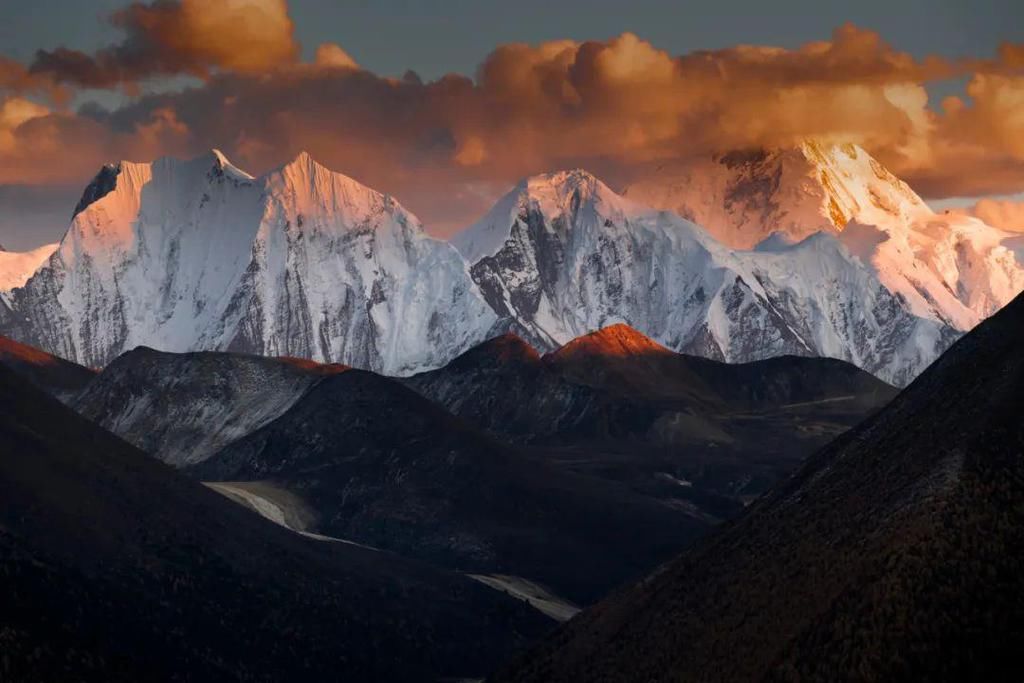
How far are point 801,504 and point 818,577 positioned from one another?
822 inches

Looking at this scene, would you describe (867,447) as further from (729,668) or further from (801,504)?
(729,668)

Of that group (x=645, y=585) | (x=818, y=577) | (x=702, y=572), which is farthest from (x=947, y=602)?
(x=645, y=585)

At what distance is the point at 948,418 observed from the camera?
162625 millimetres

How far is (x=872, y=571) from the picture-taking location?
143 meters

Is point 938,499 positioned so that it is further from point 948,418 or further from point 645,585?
point 645,585

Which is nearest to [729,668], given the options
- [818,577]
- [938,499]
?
[818,577]

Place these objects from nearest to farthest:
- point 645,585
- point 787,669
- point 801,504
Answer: point 787,669 < point 801,504 < point 645,585

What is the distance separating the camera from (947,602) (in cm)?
13488

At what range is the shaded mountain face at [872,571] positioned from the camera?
134125mm

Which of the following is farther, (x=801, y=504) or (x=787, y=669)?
(x=801, y=504)

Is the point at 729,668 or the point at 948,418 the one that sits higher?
the point at 948,418

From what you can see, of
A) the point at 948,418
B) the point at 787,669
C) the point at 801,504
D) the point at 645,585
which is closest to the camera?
the point at 787,669

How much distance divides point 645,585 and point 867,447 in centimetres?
2469

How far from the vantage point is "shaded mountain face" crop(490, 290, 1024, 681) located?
440ft
